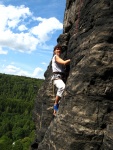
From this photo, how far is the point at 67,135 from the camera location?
14.2 meters

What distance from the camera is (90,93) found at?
45.0 feet

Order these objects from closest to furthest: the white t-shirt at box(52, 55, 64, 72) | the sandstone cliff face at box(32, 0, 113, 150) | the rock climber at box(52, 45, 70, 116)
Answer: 1. the sandstone cliff face at box(32, 0, 113, 150)
2. the rock climber at box(52, 45, 70, 116)
3. the white t-shirt at box(52, 55, 64, 72)

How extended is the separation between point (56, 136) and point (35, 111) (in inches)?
463

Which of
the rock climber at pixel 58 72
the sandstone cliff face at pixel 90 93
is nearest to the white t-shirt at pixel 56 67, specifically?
the rock climber at pixel 58 72

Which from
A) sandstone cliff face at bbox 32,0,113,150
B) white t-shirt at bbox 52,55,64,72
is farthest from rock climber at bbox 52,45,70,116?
sandstone cliff face at bbox 32,0,113,150

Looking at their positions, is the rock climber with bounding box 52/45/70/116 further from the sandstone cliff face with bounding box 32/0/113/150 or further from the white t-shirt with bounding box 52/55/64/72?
the sandstone cliff face with bounding box 32/0/113/150

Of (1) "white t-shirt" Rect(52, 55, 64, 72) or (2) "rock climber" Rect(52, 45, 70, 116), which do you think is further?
(1) "white t-shirt" Rect(52, 55, 64, 72)

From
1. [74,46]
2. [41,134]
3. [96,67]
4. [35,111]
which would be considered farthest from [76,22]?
[35,111]

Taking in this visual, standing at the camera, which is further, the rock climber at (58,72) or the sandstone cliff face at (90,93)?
the rock climber at (58,72)

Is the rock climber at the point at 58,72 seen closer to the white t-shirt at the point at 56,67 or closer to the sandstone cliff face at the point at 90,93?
the white t-shirt at the point at 56,67

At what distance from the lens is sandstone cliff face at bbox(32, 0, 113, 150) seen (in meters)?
13.3

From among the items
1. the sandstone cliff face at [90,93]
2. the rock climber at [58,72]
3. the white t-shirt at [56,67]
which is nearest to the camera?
the sandstone cliff face at [90,93]

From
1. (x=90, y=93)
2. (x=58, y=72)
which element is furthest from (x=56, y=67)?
(x=90, y=93)

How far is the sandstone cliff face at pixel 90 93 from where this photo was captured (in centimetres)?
1331
